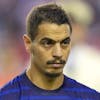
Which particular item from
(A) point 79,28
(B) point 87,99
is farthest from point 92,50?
(B) point 87,99

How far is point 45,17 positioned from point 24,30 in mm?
3568

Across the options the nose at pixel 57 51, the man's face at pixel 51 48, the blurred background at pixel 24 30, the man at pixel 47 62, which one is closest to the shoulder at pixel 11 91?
the man at pixel 47 62

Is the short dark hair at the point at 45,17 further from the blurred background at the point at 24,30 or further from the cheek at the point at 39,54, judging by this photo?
the blurred background at the point at 24,30

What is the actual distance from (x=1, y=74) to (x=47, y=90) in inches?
147

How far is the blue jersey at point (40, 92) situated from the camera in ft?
7.72

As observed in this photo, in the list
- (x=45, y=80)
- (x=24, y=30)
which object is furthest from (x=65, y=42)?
(x=24, y=30)

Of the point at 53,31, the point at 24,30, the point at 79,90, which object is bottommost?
the point at 24,30

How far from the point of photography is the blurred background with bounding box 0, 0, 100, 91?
5.98m

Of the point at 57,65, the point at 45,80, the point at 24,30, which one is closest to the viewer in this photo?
the point at 57,65

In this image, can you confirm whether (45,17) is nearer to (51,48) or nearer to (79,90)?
(51,48)

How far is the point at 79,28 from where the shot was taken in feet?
20.7

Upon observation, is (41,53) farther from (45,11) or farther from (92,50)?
(92,50)

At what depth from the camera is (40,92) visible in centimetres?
237

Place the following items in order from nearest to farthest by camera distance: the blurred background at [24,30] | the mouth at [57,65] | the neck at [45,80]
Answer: the mouth at [57,65] → the neck at [45,80] → the blurred background at [24,30]
